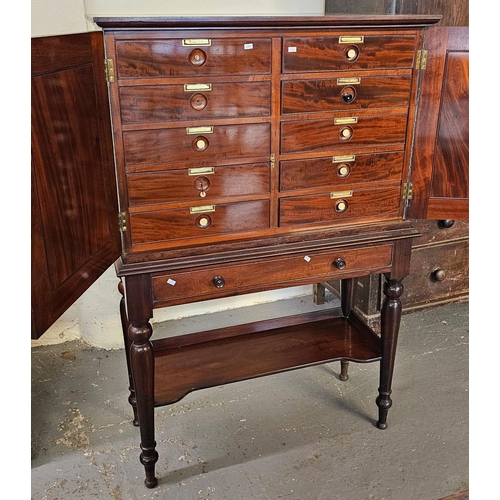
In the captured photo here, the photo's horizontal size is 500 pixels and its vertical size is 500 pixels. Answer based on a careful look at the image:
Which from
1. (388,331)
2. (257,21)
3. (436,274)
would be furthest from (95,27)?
(436,274)

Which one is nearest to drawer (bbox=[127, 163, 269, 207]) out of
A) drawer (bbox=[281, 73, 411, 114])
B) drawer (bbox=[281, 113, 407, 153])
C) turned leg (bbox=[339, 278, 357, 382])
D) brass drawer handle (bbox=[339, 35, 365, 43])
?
drawer (bbox=[281, 113, 407, 153])

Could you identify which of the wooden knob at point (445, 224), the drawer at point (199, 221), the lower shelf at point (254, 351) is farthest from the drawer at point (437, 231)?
the drawer at point (199, 221)

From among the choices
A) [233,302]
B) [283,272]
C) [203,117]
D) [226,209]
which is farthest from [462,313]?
[203,117]

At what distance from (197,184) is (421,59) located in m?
0.90

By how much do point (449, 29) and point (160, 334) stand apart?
7.06ft

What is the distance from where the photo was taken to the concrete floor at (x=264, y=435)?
2.13m

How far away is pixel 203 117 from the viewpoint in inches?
68.8

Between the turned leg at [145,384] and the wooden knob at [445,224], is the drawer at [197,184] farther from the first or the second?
the wooden knob at [445,224]

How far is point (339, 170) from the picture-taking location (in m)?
1.97

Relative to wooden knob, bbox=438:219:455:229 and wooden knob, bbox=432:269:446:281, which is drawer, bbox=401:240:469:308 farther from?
wooden knob, bbox=438:219:455:229

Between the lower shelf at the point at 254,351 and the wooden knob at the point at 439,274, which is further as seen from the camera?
the wooden knob at the point at 439,274

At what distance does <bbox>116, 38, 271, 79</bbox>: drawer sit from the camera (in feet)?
5.32

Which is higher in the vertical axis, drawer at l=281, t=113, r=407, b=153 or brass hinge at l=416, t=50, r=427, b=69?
brass hinge at l=416, t=50, r=427, b=69

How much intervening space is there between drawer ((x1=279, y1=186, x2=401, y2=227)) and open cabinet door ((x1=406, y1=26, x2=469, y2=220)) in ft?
0.34
